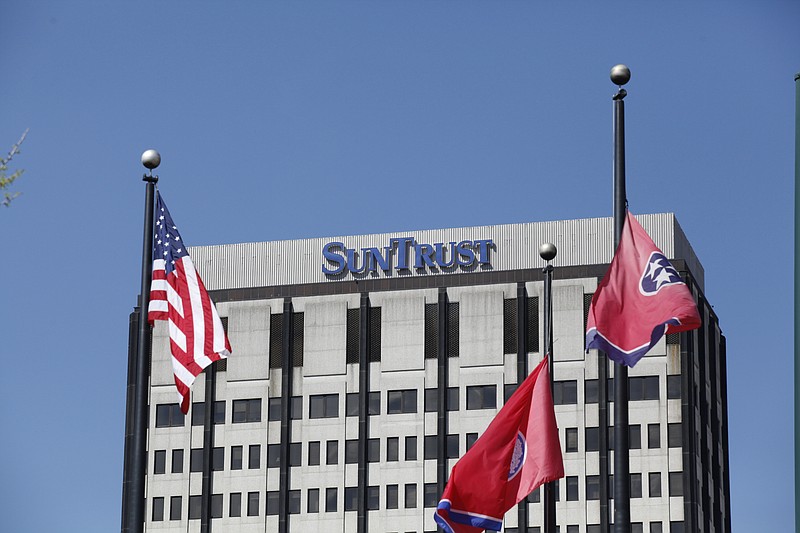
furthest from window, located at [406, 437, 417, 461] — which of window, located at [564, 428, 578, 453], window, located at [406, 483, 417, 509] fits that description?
window, located at [564, 428, 578, 453]

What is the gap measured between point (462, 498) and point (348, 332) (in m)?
78.1

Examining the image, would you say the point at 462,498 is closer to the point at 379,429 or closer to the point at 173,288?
the point at 173,288

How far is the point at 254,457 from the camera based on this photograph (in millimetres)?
119562

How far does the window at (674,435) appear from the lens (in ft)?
367

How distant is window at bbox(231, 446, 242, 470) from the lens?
4717 inches

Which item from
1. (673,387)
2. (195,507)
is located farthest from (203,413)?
(673,387)

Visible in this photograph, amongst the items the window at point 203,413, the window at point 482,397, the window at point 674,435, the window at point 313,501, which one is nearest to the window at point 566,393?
the window at point 482,397

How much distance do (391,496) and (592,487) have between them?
1331 cm

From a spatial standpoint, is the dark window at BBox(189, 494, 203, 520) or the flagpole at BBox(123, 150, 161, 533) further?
the dark window at BBox(189, 494, 203, 520)

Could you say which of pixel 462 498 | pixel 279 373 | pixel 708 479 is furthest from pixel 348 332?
pixel 462 498

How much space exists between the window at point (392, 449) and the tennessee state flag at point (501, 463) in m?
73.6

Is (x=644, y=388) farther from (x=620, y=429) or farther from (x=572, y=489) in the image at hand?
(x=620, y=429)

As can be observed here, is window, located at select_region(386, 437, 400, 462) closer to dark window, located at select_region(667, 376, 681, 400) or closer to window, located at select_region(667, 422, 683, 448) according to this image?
window, located at select_region(667, 422, 683, 448)

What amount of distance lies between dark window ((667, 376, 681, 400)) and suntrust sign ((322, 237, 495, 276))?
52.3ft
